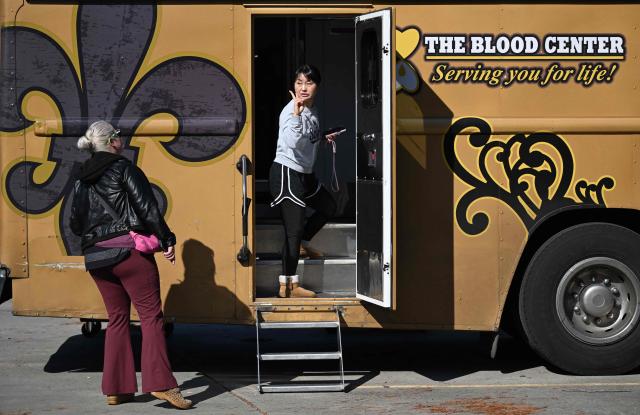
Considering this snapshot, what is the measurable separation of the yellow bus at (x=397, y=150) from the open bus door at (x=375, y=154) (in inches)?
1.0

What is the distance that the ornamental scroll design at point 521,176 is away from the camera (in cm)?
836

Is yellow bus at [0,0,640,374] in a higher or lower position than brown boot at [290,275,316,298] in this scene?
higher

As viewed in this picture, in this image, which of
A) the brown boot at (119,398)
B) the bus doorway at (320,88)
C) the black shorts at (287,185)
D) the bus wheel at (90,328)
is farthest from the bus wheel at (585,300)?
the bus wheel at (90,328)

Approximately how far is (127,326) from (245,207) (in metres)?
1.16

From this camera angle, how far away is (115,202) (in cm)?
767

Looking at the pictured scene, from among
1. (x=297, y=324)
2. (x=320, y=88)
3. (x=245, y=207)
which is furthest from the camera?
(x=320, y=88)

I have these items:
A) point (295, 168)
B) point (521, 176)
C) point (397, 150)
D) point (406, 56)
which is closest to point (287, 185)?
point (295, 168)

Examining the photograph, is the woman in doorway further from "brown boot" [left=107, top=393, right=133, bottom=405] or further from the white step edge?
"brown boot" [left=107, top=393, right=133, bottom=405]

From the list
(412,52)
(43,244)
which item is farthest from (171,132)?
(412,52)

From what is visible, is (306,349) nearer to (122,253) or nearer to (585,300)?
(585,300)

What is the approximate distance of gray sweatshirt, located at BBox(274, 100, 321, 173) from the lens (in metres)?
8.58

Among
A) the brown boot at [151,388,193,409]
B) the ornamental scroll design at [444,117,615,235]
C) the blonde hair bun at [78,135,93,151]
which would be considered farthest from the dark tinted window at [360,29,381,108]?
the brown boot at [151,388,193,409]

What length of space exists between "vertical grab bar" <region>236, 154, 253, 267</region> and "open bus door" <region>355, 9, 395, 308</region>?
32.9 inches

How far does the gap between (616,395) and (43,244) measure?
409 cm
